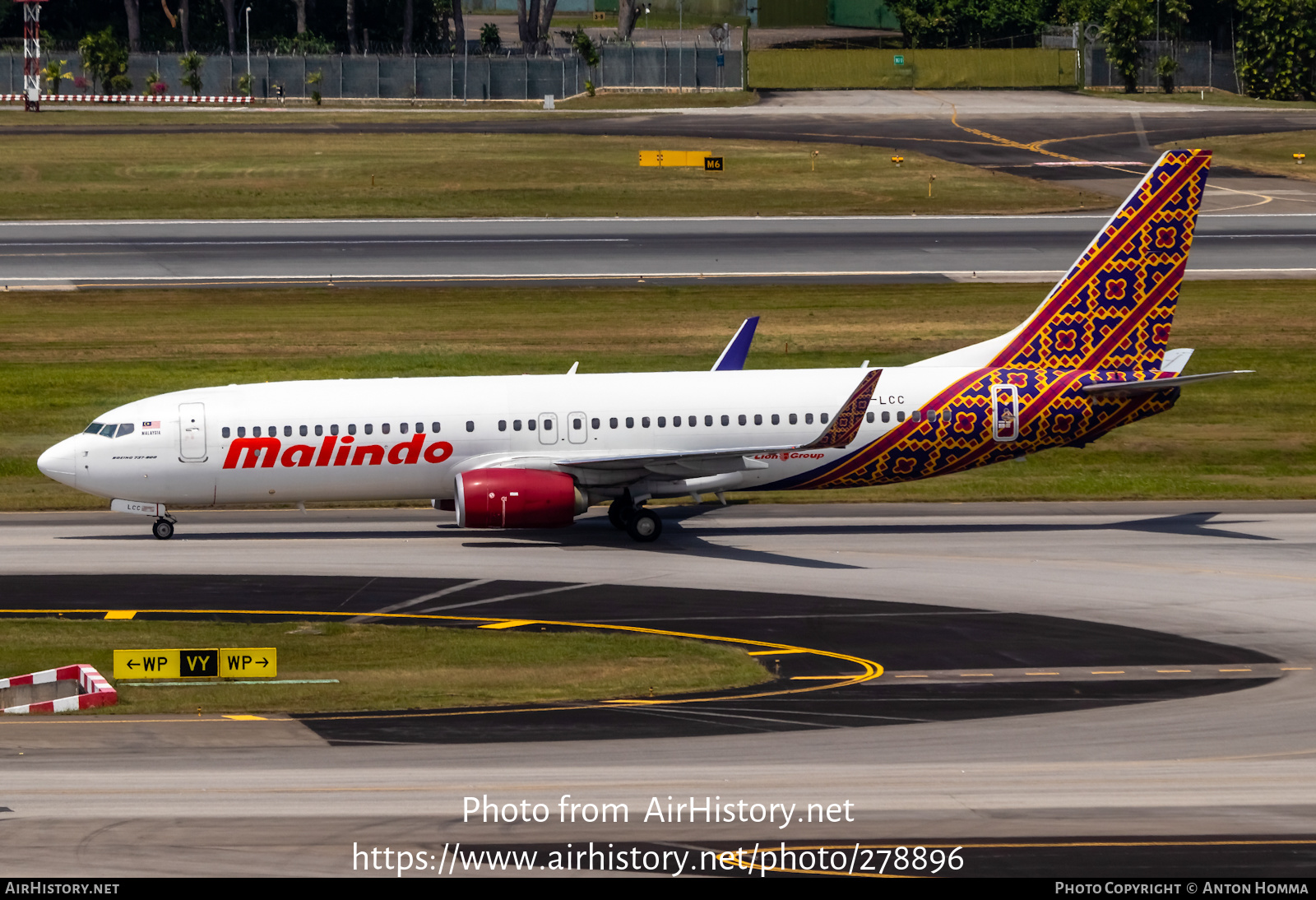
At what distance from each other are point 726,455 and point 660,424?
237cm

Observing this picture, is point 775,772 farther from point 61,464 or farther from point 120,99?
point 120,99

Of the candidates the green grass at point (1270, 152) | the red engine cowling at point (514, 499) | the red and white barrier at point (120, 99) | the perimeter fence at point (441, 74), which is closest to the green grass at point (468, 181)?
the green grass at point (1270, 152)

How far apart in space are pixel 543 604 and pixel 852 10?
177 metres

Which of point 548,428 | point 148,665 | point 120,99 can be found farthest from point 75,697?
point 120,99

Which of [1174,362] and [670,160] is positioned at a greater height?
[670,160]

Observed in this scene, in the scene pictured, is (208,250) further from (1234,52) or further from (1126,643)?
(1234,52)

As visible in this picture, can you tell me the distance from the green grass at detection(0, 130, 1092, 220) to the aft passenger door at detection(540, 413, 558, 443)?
181 feet

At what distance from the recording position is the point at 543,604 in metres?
34.7

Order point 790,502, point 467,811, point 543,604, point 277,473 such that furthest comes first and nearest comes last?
point 790,502 → point 277,473 → point 543,604 → point 467,811

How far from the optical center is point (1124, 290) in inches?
1678

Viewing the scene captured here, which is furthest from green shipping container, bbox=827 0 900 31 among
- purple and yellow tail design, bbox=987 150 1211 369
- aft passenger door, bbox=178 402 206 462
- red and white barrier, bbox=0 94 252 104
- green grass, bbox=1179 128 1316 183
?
aft passenger door, bbox=178 402 206 462

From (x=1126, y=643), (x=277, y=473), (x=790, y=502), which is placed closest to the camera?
(x=1126, y=643)

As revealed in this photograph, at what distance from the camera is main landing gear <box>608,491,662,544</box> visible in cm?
4050

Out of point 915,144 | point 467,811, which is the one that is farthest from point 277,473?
point 915,144
